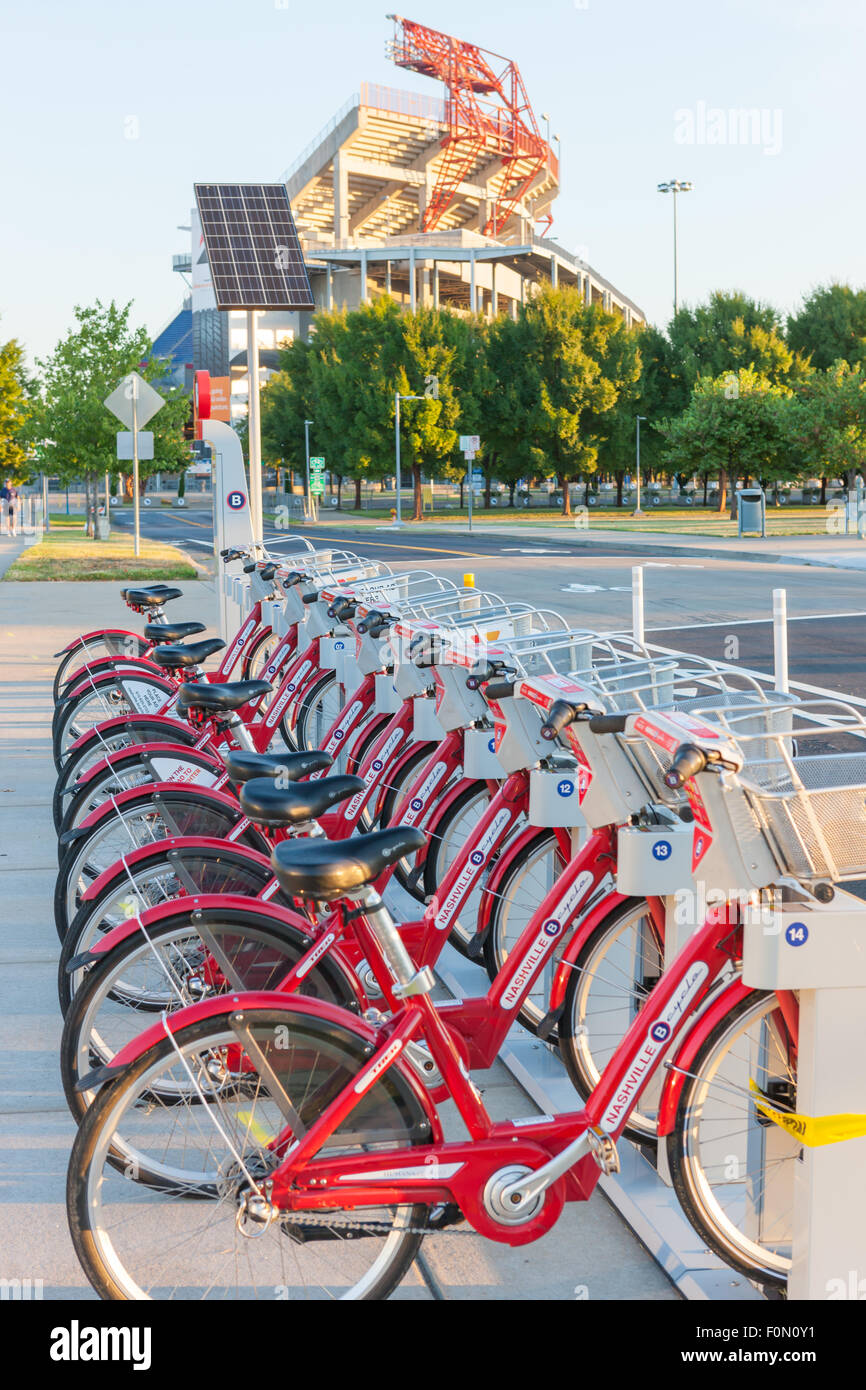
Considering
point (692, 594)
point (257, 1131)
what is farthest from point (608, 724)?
point (692, 594)

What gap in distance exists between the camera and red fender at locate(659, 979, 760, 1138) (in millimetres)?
2957

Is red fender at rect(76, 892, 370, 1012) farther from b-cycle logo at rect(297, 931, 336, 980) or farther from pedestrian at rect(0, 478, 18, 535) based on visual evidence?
pedestrian at rect(0, 478, 18, 535)

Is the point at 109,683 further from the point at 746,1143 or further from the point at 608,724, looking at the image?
the point at 746,1143

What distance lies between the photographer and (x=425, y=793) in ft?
16.0

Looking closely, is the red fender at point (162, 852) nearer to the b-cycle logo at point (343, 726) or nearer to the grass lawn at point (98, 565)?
the b-cycle logo at point (343, 726)

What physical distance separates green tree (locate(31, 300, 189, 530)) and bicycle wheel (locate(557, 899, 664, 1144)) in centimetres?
3245

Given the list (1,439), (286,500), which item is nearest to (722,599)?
(1,439)

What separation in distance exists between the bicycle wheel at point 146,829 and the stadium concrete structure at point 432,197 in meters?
75.5

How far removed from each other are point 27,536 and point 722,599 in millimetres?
28054

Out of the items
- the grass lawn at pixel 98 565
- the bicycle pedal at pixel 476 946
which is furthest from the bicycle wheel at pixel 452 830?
the grass lawn at pixel 98 565

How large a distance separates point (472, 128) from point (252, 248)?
75.5 m

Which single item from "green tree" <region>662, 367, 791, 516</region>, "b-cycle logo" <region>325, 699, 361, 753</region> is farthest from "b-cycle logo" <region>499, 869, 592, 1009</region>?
"green tree" <region>662, 367, 791, 516</region>

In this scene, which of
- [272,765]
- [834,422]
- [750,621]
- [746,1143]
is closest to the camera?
[746,1143]
